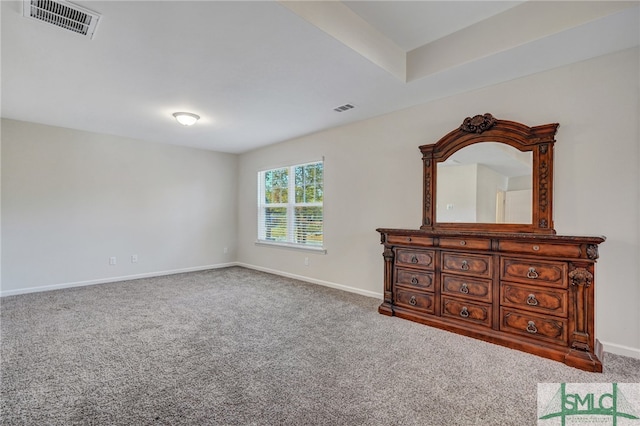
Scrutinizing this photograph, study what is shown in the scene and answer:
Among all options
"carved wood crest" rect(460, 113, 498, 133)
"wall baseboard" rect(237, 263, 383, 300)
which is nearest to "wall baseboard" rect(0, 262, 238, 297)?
"wall baseboard" rect(237, 263, 383, 300)

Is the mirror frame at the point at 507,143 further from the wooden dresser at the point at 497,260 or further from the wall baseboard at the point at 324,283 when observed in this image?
the wall baseboard at the point at 324,283

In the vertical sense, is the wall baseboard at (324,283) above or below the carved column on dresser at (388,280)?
below

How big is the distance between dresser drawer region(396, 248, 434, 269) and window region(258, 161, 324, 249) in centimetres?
173

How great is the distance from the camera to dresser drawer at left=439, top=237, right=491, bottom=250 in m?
2.66

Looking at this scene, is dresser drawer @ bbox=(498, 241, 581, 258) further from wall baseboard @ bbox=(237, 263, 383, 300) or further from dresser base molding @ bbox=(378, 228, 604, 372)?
wall baseboard @ bbox=(237, 263, 383, 300)

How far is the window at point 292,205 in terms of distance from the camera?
4.88 m

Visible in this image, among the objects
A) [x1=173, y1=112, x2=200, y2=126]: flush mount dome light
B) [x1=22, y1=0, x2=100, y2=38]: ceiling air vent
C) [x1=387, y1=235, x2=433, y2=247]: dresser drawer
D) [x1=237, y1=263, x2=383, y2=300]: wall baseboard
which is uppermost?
[x1=22, y1=0, x2=100, y2=38]: ceiling air vent

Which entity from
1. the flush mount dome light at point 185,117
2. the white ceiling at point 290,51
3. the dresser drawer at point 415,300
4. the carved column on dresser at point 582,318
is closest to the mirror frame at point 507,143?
the white ceiling at point 290,51

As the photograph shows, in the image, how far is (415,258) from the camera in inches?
Result: 122

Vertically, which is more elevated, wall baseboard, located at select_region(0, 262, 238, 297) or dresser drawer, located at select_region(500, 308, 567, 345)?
dresser drawer, located at select_region(500, 308, 567, 345)

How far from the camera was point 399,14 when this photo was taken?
240 centimetres

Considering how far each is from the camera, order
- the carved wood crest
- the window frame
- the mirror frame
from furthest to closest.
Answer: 1. the window frame
2. the carved wood crest
3. the mirror frame

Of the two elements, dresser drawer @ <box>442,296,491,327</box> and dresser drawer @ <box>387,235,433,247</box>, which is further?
dresser drawer @ <box>387,235,433,247</box>

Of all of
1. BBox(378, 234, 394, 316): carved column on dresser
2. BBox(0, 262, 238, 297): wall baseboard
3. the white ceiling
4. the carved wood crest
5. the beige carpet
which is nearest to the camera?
the beige carpet
